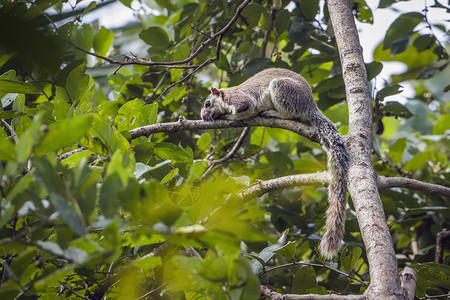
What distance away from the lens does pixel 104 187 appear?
112 centimetres

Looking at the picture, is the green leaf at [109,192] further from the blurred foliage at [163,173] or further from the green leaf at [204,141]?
the green leaf at [204,141]

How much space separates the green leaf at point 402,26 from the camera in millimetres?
3260

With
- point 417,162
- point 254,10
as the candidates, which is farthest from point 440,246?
point 254,10

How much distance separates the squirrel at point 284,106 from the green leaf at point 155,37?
Answer: 0.62 metres

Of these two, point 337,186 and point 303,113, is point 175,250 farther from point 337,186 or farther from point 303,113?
point 303,113

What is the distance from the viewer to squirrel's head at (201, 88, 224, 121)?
12.1 ft

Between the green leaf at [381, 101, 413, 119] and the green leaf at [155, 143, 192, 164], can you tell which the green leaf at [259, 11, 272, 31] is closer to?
the green leaf at [381, 101, 413, 119]

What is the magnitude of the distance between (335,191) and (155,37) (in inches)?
77.3

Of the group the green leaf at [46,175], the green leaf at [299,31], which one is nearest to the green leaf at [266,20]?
the green leaf at [299,31]

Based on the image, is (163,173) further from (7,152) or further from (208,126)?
(7,152)

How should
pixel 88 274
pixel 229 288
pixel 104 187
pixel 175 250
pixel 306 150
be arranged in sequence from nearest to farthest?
1. pixel 104 187
2. pixel 229 288
3. pixel 88 274
4. pixel 175 250
5. pixel 306 150

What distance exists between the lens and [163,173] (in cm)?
210

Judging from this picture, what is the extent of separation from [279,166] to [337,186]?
917mm

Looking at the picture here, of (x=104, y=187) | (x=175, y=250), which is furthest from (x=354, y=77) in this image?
(x=104, y=187)
